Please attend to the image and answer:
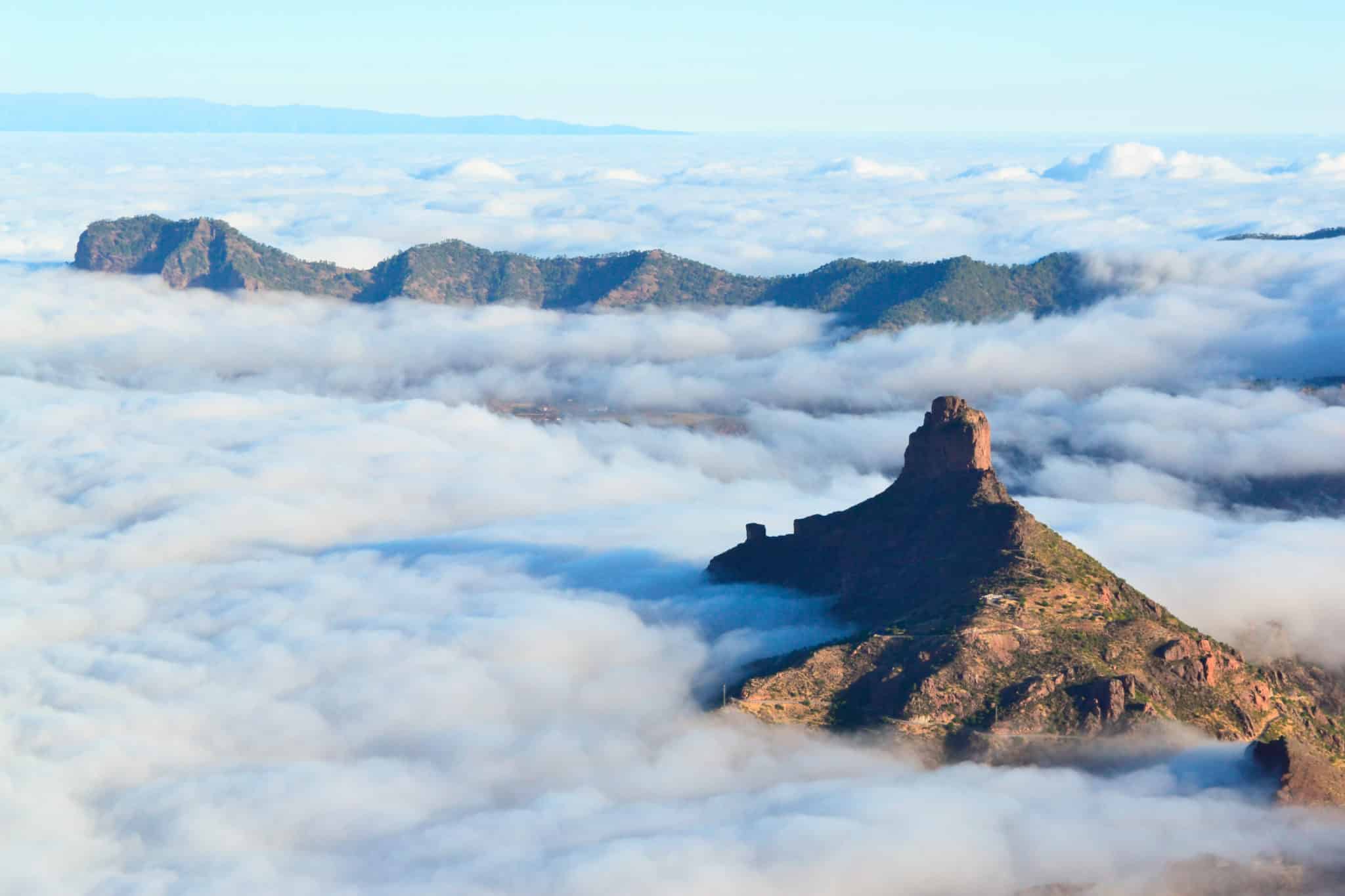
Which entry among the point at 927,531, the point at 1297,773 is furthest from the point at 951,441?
the point at 1297,773

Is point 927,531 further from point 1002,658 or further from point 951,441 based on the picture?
point 1002,658

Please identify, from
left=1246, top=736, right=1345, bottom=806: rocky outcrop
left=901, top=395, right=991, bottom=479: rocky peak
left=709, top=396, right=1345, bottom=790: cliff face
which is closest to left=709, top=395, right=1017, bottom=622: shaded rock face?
left=901, top=395, right=991, bottom=479: rocky peak

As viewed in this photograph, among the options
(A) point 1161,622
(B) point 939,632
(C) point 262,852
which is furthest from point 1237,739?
(C) point 262,852

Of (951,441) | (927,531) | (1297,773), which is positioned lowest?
(1297,773)

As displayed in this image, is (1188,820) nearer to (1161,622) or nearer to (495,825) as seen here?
(1161,622)

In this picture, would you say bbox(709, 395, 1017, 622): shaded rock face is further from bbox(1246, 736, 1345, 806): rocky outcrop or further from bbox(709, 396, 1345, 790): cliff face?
bbox(1246, 736, 1345, 806): rocky outcrop
